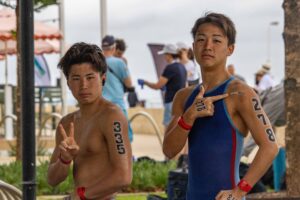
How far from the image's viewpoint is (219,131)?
14.9 feet

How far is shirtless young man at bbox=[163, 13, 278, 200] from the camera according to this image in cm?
448

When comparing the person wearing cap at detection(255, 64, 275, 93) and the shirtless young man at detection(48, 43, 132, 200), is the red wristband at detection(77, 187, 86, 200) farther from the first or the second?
the person wearing cap at detection(255, 64, 275, 93)

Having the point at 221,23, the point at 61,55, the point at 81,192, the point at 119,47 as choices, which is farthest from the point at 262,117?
the point at 61,55

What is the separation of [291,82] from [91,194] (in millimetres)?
5132

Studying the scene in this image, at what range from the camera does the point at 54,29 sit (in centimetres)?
2058

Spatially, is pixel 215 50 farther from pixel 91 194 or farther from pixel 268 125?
pixel 91 194

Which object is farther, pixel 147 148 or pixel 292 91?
pixel 147 148

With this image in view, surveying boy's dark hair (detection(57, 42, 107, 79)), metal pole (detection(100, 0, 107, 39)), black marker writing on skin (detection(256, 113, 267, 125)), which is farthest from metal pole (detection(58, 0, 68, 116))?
black marker writing on skin (detection(256, 113, 267, 125))

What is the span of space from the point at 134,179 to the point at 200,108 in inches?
294

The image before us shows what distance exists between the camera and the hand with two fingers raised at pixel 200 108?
448 centimetres

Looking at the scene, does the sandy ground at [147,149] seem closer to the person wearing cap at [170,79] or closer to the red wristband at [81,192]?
the person wearing cap at [170,79]

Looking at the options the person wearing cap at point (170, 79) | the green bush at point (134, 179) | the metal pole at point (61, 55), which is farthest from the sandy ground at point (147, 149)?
the green bush at point (134, 179)

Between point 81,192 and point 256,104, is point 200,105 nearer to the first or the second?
point 256,104

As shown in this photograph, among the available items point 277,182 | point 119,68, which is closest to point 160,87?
point 119,68
